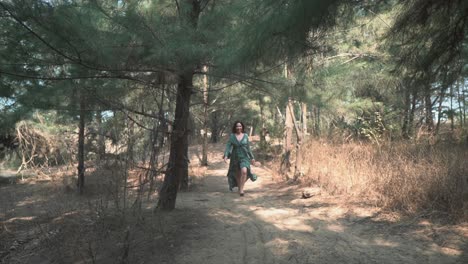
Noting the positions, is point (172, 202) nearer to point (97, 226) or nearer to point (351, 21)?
point (97, 226)

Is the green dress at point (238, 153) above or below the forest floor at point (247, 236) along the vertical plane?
above

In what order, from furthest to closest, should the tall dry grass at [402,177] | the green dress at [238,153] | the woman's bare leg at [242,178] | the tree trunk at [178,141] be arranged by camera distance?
the green dress at [238,153] < the woman's bare leg at [242,178] < the tree trunk at [178,141] < the tall dry grass at [402,177]

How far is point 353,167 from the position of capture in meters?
6.55

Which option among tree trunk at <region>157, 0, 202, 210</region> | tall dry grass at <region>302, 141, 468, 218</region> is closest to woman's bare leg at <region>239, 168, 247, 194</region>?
tall dry grass at <region>302, 141, 468, 218</region>

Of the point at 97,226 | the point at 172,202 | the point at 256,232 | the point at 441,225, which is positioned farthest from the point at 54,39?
the point at 441,225

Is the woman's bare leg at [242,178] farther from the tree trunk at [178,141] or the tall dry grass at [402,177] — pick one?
the tree trunk at [178,141]

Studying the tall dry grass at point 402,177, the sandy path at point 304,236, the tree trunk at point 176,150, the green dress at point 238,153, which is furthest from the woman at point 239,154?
the tree trunk at point 176,150

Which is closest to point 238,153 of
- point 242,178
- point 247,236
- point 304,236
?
point 242,178

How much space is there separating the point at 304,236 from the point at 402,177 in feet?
6.52

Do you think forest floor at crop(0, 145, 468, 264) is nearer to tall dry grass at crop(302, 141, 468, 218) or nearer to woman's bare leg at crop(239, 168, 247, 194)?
tall dry grass at crop(302, 141, 468, 218)

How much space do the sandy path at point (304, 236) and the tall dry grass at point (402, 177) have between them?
0.37m

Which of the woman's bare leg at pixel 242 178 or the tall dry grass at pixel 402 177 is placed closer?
the tall dry grass at pixel 402 177

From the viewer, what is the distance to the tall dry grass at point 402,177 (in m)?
4.38

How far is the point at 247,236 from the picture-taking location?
4.28m
